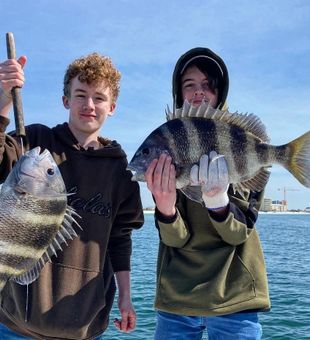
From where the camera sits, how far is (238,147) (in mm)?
3520

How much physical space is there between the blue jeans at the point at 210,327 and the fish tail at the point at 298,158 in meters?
1.20

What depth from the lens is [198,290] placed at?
144 inches

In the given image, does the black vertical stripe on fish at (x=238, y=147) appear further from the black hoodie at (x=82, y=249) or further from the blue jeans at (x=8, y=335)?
the blue jeans at (x=8, y=335)

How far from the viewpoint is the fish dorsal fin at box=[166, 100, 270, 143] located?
353 centimetres

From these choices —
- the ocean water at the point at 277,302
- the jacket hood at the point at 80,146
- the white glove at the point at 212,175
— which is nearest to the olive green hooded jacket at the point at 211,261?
the white glove at the point at 212,175

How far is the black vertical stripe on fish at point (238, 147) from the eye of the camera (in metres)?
3.49

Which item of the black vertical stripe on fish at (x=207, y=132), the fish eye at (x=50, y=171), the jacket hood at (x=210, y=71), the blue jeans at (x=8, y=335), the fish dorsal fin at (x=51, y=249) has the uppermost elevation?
the jacket hood at (x=210, y=71)

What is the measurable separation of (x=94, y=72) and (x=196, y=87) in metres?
0.96

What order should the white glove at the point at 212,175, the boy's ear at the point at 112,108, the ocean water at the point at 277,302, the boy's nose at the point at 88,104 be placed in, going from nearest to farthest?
the white glove at the point at 212,175 → the boy's nose at the point at 88,104 → the boy's ear at the point at 112,108 → the ocean water at the point at 277,302

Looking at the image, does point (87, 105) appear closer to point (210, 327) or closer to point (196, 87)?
point (196, 87)

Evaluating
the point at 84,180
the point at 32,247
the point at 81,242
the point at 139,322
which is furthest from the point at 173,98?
the point at 139,322

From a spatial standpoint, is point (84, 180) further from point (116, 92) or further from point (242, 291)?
point (242, 291)

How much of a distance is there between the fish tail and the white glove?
1.81 ft

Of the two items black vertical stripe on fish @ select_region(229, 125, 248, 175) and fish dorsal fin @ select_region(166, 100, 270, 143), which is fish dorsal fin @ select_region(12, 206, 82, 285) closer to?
fish dorsal fin @ select_region(166, 100, 270, 143)
